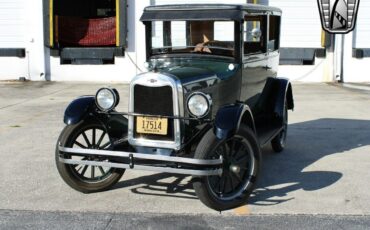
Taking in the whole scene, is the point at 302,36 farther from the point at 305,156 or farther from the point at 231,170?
the point at 231,170

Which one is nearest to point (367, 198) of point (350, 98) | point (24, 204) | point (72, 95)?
point (24, 204)

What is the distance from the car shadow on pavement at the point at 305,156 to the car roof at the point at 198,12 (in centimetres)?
181

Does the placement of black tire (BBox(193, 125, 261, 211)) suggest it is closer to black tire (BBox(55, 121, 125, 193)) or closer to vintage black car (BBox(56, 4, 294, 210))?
vintage black car (BBox(56, 4, 294, 210))

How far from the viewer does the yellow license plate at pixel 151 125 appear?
16.9 ft

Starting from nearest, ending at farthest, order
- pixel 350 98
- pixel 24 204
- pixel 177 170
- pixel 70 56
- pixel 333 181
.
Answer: pixel 177 170 < pixel 24 204 < pixel 333 181 < pixel 350 98 < pixel 70 56

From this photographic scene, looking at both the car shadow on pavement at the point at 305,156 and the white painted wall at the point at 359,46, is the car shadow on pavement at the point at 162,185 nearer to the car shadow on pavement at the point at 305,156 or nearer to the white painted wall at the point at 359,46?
the car shadow on pavement at the point at 305,156

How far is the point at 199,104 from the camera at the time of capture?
16.3 ft

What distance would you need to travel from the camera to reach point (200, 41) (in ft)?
19.8

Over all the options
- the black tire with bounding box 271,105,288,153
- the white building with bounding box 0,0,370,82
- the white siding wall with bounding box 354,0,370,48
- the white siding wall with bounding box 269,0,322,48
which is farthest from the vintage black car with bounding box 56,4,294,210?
the white siding wall with bounding box 354,0,370,48

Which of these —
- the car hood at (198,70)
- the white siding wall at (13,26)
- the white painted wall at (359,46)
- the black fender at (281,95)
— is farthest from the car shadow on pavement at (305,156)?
the white siding wall at (13,26)

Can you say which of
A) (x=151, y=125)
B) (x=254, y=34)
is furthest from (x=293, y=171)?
(x=151, y=125)

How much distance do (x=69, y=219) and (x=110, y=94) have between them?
132 cm

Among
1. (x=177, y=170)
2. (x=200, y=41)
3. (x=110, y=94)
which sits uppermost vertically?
(x=200, y=41)

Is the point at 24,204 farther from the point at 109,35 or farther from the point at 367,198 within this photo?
the point at 109,35
